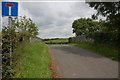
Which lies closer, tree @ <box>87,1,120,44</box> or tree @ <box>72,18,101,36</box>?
tree @ <box>87,1,120,44</box>

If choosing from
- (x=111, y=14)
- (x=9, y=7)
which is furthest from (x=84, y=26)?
(x=9, y=7)

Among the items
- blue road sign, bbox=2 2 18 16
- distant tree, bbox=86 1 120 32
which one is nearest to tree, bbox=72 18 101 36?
distant tree, bbox=86 1 120 32

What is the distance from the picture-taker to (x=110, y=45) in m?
24.6

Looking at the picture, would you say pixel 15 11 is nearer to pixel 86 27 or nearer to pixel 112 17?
pixel 112 17

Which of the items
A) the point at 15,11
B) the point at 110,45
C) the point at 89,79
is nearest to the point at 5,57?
the point at 15,11

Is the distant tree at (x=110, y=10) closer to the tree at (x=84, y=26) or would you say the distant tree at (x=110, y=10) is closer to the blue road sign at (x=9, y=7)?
the blue road sign at (x=9, y=7)

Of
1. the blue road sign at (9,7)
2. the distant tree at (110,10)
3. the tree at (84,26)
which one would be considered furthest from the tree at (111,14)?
the tree at (84,26)

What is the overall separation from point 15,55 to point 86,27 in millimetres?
73358

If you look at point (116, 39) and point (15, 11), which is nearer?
point (15, 11)

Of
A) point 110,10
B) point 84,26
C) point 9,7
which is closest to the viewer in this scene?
point 9,7

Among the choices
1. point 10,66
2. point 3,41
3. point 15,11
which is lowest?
point 10,66

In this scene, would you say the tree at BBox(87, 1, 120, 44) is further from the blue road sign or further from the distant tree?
the blue road sign

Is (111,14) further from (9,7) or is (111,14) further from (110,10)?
(9,7)

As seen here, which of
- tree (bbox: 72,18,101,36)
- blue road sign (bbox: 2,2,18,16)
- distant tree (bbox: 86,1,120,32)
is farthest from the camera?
tree (bbox: 72,18,101,36)
